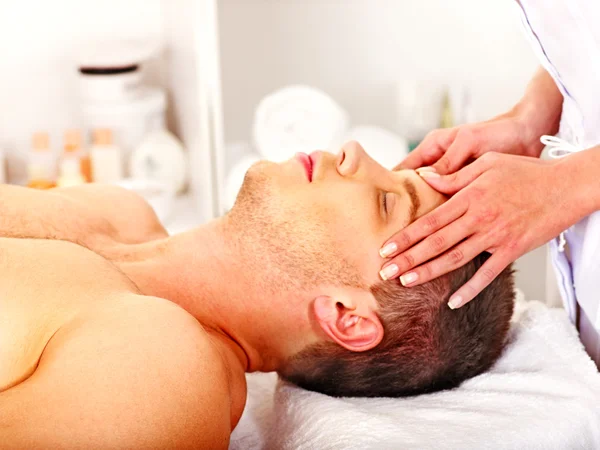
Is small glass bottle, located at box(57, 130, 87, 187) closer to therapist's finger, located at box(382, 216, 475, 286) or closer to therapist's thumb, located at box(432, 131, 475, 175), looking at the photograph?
therapist's thumb, located at box(432, 131, 475, 175)

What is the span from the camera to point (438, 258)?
1337 millimetres

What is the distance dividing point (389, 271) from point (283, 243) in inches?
7.8

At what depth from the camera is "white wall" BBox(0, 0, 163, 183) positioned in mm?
2963

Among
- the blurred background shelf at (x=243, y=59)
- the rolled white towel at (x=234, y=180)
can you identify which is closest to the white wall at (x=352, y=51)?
the blurred background shelf at (x=243, y=59)

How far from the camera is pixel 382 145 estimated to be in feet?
8.05

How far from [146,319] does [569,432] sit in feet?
2.21

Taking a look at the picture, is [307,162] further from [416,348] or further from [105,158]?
[105,158]

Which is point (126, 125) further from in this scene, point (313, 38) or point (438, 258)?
point (438, 258)

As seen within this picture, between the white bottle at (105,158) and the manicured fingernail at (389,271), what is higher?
the manicured fingernail at (389,271)

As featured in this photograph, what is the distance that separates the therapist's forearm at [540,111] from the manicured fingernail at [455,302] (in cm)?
49

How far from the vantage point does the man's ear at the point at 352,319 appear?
136cm

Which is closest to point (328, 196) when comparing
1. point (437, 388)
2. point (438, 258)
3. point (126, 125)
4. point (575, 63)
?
point (438, 258)

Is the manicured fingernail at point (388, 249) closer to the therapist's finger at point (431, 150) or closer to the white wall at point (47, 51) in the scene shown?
the therapist's finger at point (431, 150)

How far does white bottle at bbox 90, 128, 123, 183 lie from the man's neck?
1.45 meters
